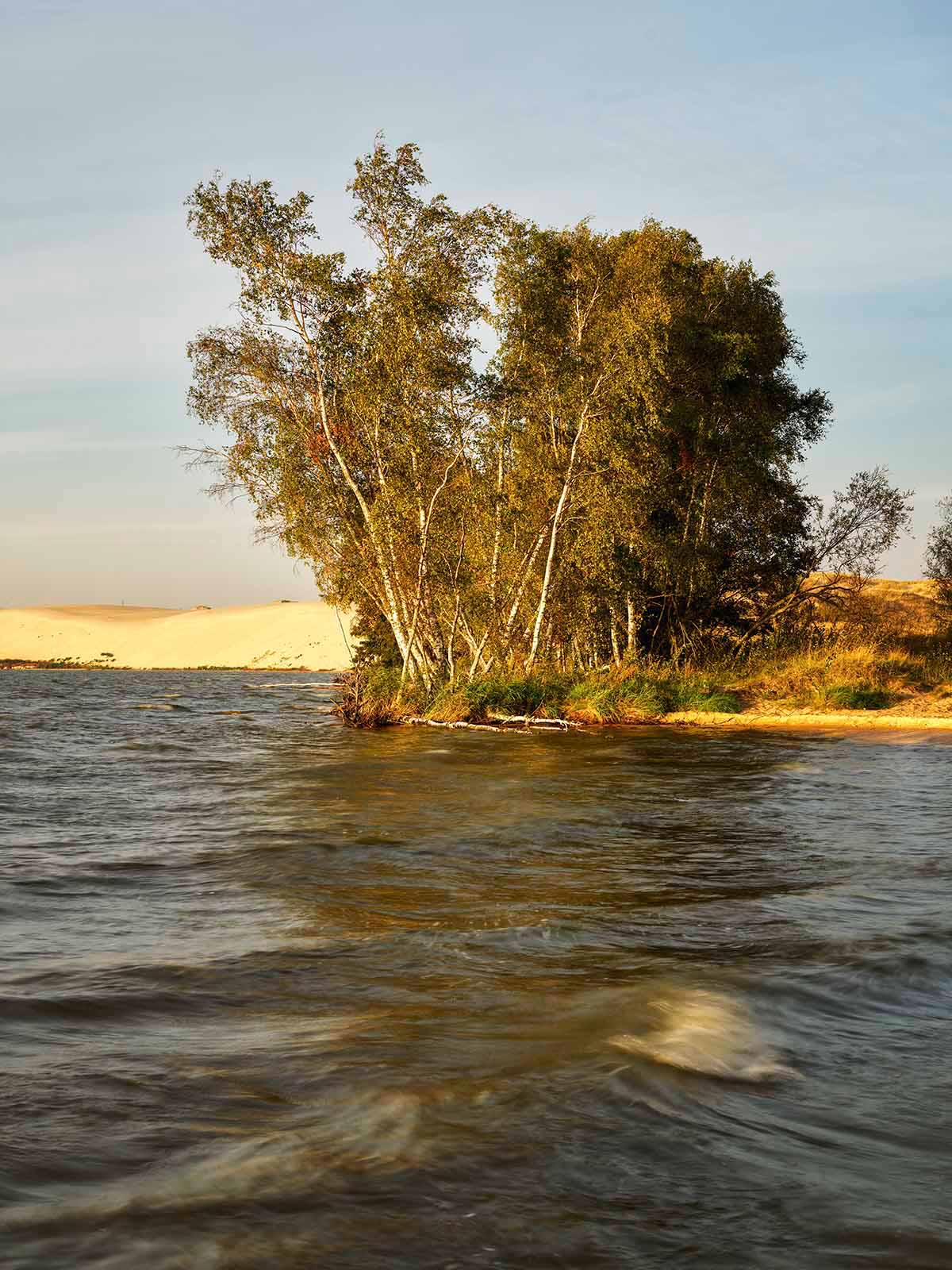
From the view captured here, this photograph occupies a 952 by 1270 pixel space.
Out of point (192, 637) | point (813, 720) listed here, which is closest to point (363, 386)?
point (813, 720)

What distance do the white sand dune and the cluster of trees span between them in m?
49.2

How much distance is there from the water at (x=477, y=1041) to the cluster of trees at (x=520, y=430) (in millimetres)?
13692

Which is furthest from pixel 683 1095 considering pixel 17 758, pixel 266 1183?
pixel 17 758

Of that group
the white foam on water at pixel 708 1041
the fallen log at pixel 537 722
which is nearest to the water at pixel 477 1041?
the white foam on water at pixel 708 1041

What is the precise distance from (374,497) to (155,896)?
19.2 m

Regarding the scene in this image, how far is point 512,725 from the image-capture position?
25547 millimetres

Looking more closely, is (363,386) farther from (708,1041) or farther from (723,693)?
(708,1041)

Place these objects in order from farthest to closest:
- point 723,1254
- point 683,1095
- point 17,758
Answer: point 17,758 → point 683,1095 → point 723,1254

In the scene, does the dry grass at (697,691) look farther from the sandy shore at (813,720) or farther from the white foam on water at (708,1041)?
the white foam on water at (708,1041)

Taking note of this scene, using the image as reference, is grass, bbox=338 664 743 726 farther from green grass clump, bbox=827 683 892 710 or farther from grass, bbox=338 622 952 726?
green grass clump, bbox=827 683 892 710

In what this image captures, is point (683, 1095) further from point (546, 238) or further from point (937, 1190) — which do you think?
point (546, 238)

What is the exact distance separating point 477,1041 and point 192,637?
9153 centimetres

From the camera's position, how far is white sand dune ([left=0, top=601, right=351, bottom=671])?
86250 millimetres

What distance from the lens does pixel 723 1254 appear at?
3568 mm
